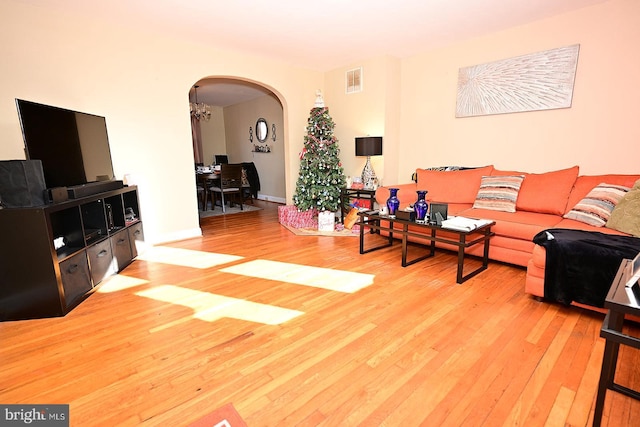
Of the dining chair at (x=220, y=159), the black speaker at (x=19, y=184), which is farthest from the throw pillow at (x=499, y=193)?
the dining chair at (x=220, y=159)

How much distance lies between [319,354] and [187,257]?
226cm

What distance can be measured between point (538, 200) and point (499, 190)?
37 centimetres

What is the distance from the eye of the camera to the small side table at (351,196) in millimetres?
4512

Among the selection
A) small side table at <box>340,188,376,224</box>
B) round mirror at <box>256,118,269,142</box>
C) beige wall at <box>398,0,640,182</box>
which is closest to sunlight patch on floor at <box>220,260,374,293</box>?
small side table at <box>340,188,376,224</box>

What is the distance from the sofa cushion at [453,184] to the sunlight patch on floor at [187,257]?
2.50m

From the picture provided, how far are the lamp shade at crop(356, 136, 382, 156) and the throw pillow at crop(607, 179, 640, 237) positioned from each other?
8.51ft

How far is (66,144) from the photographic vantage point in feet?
8.75

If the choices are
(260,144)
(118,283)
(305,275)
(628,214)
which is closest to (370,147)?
(305,275)

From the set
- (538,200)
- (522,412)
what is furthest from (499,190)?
(522,412)

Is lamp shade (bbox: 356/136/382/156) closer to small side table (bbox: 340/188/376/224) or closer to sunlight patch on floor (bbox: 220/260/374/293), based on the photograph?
small side table (bbox: 340/188/376/224)

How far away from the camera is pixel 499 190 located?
338 cm

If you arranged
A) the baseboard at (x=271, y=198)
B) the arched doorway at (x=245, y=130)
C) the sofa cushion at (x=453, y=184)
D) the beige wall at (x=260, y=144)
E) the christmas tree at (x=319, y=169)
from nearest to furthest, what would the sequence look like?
1. the sofa cushion at (x=453, y=184)
2. the christmas tree at (x=319, y=169)
3. the arched doorway at (x=245, y=130)
4. the beige wall at (x=260, y=144)
5. the baseboard at (x=271, y=198)

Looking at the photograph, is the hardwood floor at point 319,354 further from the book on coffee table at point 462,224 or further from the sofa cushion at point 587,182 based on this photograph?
the sofa cushion at point 587,182

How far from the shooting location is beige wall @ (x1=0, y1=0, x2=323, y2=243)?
291 cm
